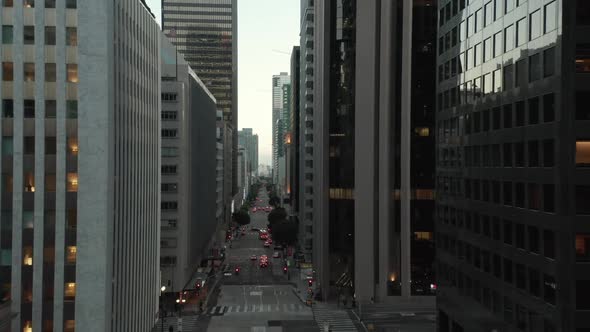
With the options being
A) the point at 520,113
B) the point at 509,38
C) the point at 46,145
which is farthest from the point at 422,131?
the point at 46,145

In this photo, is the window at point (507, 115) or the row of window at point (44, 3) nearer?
the window at point (507, 115)

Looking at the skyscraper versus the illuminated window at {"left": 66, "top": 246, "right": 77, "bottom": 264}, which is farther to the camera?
the skyscraper

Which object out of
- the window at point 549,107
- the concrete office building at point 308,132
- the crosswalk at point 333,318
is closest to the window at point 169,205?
the crosswalk at point 333,318

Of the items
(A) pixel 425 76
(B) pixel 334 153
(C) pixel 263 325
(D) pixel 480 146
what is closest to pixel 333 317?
(C) pixel 263 325

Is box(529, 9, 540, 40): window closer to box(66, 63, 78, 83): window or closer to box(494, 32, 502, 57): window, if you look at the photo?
box(494, 32, 502, 57): window

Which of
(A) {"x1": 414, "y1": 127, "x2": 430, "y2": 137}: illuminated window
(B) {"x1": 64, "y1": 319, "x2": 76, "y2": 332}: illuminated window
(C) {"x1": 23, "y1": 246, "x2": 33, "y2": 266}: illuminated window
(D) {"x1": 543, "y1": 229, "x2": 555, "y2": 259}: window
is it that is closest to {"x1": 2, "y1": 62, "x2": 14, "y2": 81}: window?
(C) {"x1": 23, "y1": 246, "x2": 33, "y2": 266}: illuminated window

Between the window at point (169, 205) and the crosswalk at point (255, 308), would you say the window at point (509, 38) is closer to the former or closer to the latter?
the crosswalk at point (255, 308)

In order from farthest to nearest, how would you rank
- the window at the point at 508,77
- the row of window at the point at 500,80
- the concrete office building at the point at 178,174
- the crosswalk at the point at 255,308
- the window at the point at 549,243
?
the concrete office building at the point at 178,174 < the crosswalk at the point at 255,308 < the window at the point at 508,77 < the row of window at the point at 500,80 < the window at the point at 549,243
